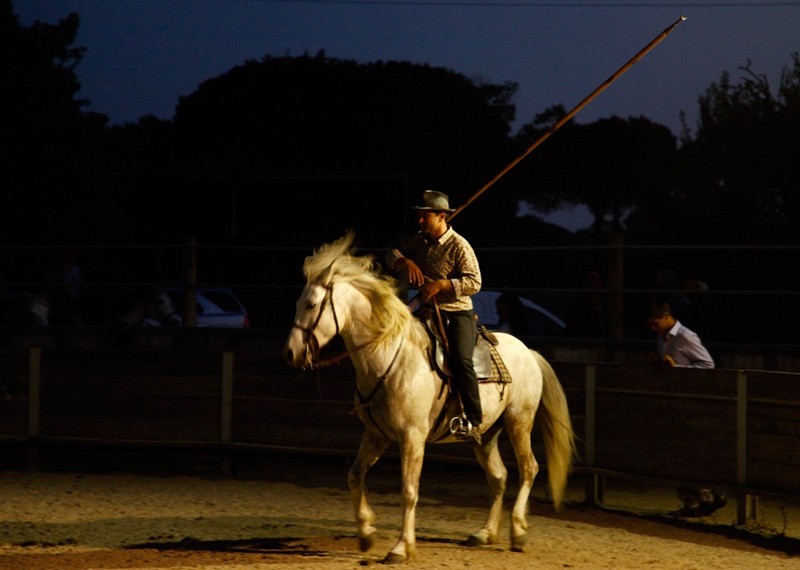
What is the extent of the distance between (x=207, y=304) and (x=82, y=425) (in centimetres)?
857

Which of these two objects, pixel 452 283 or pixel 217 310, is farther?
pixel 217 310

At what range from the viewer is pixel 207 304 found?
814 inches

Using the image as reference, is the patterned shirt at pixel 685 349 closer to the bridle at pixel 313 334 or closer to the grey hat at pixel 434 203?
→ the grey hat at pixel 434 203

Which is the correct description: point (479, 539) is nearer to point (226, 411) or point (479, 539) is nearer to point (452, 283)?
point (452, 283)

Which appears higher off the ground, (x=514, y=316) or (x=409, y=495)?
(x=514, y=316)

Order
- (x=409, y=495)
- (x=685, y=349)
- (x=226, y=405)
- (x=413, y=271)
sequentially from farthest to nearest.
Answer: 1. (x=226, y=405)
2. (x=685, y=349)
3. (x=413, y=271)
4. (x=409, y=495)

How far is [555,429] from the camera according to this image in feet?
30.8

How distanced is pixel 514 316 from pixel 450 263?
5.41 m

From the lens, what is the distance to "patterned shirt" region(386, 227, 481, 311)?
8.29 meters

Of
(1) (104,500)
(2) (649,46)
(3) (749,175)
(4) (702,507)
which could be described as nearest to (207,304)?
(1) (104,500)

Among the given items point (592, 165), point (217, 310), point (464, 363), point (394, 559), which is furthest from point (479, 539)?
point (592, 165)

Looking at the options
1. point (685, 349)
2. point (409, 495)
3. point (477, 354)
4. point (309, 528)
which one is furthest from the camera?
point (685, 349)

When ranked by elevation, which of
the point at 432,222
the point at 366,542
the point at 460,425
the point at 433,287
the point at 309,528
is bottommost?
the point at 309,528

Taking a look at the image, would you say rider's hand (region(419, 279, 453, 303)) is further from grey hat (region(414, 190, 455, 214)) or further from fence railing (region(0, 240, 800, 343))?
fence railing (region(0, 240, 800, 343))
